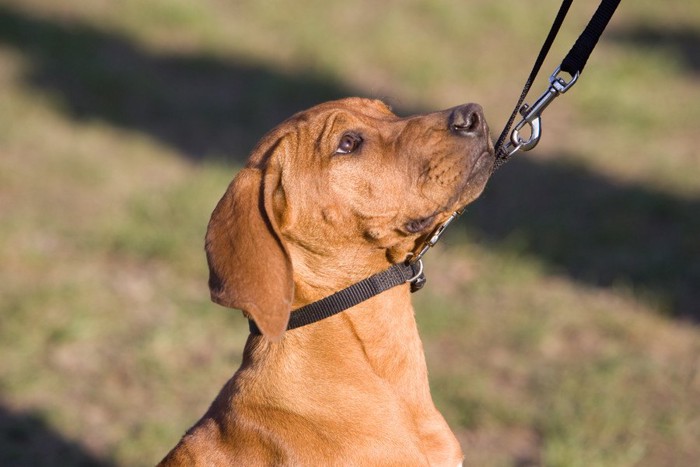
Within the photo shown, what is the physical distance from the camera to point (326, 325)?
12.2 feet

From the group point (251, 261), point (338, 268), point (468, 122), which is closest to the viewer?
point (251, 261)

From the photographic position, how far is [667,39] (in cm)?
1417

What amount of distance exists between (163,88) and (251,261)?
9.79 metres

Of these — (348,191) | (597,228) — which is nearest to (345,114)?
(348,191)

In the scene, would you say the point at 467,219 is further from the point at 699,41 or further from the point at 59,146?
the point at 699,41

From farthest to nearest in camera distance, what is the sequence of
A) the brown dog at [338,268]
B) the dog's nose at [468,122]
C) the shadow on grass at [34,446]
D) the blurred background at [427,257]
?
the blurred background at [427,257] → the shadow on grass at [34,446] → the dog's nose at [468,122] → the brown dog at [338,268]

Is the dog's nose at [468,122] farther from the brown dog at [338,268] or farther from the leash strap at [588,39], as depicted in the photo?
the leash strap at [588,39]

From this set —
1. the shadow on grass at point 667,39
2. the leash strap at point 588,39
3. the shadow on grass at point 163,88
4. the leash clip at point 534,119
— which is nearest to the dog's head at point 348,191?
the leash clip at point 534,119

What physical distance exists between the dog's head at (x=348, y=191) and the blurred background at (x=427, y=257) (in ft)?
7.58

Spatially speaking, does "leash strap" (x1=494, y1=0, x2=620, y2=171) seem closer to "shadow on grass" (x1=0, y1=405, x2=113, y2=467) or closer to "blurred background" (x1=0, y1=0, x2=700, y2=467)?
"blurred background" (x1=0, y1=0, x2=700, y2=467)

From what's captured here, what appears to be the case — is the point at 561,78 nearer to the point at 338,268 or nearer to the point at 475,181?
the point at 475,181

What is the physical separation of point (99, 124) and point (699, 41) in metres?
8.57

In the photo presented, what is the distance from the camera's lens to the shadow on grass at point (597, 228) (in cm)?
786

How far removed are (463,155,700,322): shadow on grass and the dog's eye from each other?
14.1 ft
